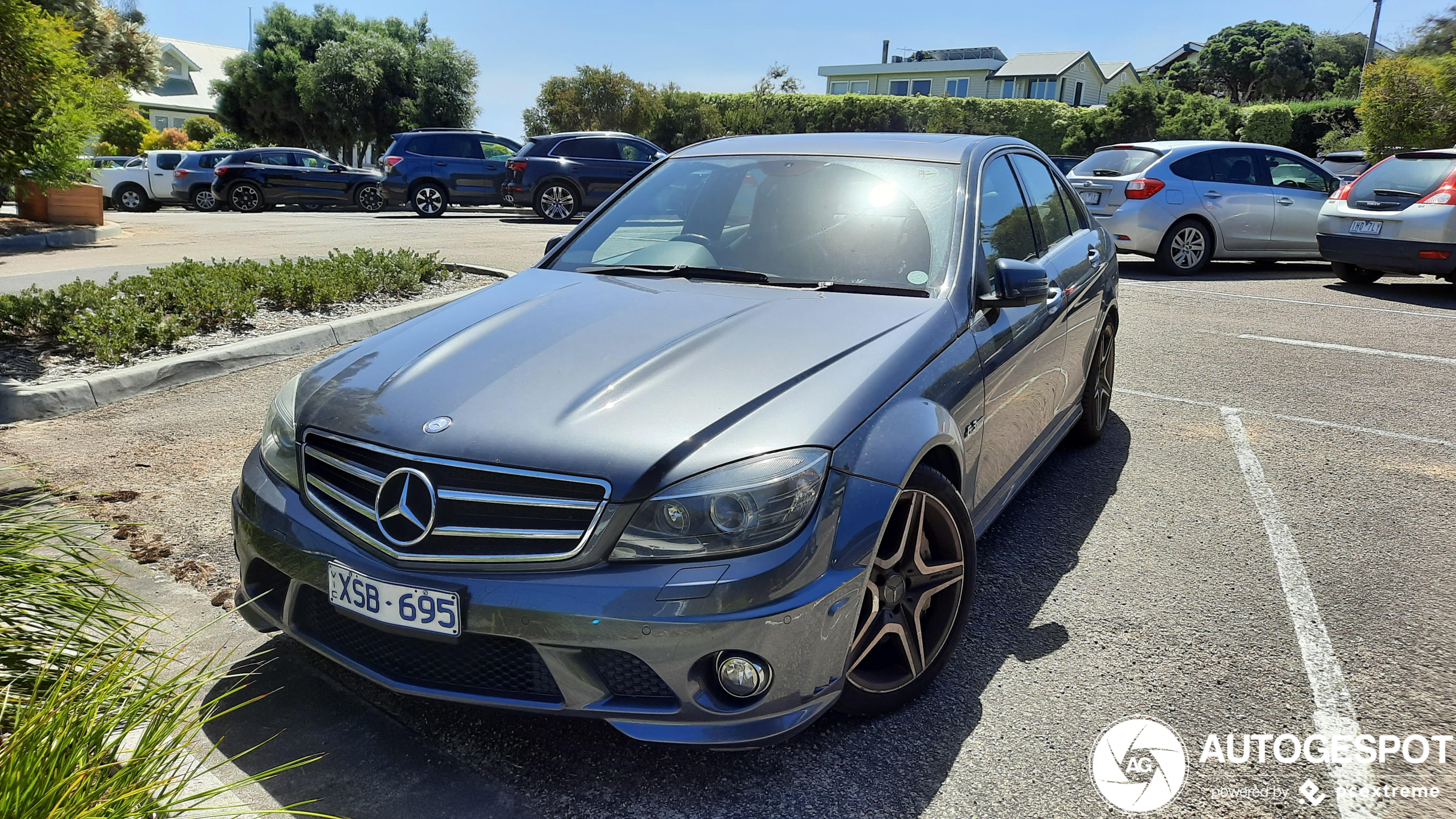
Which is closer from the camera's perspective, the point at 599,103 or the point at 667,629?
the point at 667,629

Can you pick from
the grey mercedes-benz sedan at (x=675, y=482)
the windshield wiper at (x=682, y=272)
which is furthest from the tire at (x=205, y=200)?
the grey mercedes-benz sedan at (x=675, y=482)

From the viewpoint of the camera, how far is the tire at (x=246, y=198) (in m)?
22.5

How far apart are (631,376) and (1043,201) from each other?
9.07ft

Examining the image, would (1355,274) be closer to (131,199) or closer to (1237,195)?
(1237,195)

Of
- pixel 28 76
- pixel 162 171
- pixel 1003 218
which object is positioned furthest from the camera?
pixel 162 171

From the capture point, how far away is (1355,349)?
25.8ft

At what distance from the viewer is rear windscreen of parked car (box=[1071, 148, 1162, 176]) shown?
38.8ft

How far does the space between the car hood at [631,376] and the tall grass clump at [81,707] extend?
681mm

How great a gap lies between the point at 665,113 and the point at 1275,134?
26070 millimetres

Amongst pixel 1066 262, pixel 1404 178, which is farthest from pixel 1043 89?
pixel 1066 262

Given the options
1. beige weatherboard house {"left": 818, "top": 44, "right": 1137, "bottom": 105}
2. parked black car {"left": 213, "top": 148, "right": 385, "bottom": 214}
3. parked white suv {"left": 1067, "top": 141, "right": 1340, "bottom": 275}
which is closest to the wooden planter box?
parked black car {"left": 213, "top": 148, "right": 385, "bottom": 214}

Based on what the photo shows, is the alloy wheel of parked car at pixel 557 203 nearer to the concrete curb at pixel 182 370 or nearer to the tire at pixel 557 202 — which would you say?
the tire at pixel 557 202

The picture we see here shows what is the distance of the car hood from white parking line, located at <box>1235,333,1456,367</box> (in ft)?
20.5

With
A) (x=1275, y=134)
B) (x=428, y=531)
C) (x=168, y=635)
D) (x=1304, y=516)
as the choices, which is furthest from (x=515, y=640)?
(x=1275, y=134)
